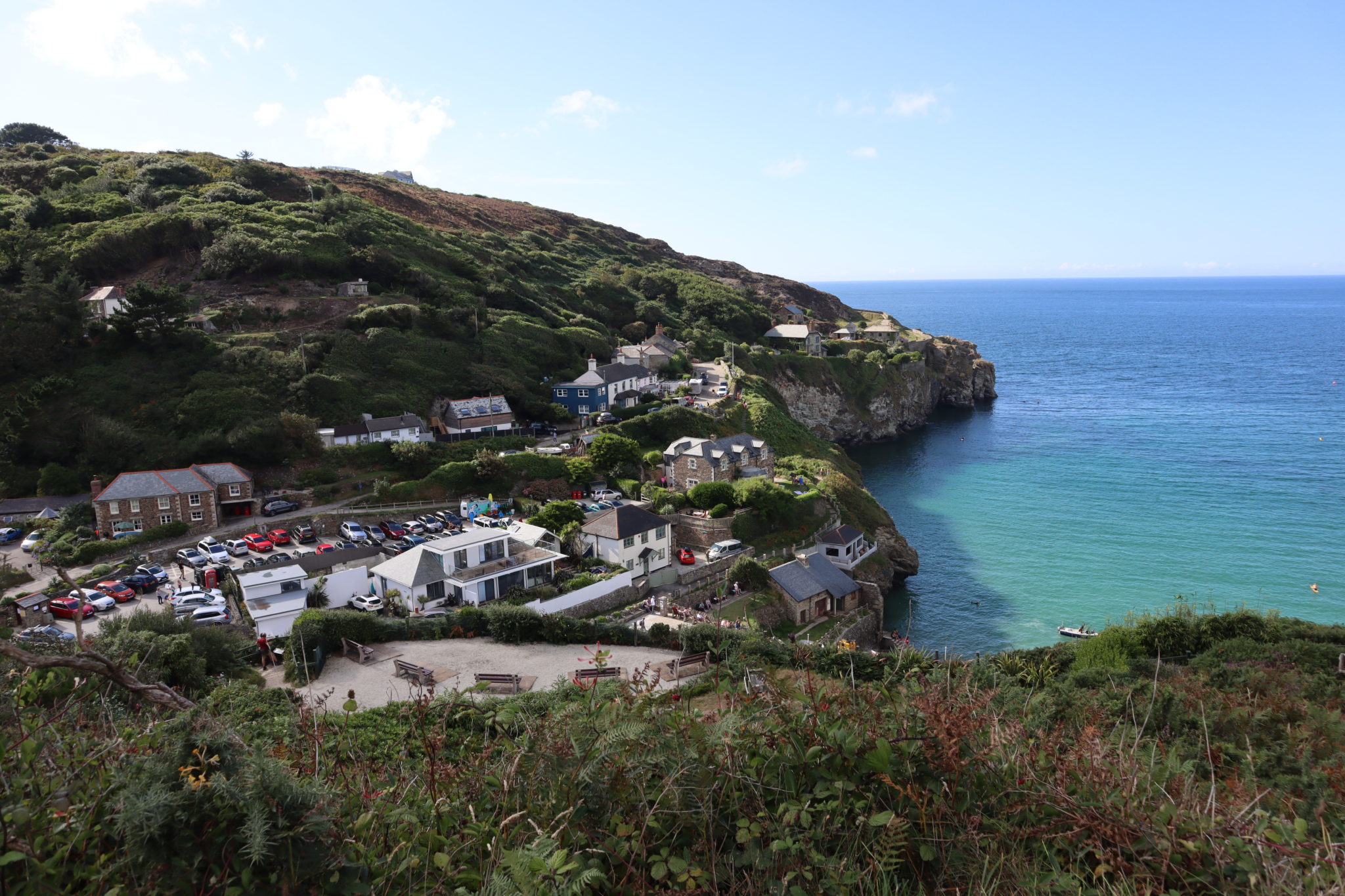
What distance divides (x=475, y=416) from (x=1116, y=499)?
39.7 meters

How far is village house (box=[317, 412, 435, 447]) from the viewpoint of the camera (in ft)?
125

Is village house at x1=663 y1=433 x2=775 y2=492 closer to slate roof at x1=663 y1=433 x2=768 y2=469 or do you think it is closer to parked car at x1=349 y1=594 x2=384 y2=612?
slate roof at x1=663 y1=433 x2=768 y2=469

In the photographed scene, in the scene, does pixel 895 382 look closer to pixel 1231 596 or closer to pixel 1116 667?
pixel 1231 596

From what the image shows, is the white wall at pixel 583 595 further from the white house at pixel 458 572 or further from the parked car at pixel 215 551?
the parked car at pixel 215 551

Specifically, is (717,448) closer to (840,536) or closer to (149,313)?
(840,536)

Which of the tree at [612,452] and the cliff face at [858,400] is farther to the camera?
the cliff face at [858,400]

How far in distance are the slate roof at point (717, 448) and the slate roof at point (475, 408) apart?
37.4 feet

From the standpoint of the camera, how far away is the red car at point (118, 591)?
78.6 ft

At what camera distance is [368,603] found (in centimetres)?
2389

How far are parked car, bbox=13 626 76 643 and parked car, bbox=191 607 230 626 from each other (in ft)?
9.76

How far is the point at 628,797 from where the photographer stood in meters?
3.57

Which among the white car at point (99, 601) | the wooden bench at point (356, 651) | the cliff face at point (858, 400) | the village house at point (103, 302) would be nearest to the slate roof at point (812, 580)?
the wooden bench at point (356, 651)

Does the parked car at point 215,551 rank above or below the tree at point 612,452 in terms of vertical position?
below

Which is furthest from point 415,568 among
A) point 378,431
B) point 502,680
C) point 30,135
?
point 30,135
